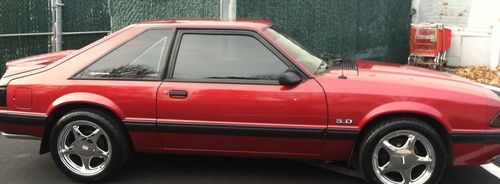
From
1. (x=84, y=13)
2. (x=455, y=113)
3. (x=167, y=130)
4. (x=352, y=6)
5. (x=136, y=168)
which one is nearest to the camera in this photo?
(x=455, y=113)

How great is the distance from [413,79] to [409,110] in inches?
15.7

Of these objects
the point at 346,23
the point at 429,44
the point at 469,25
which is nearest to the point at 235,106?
the point at 346,23

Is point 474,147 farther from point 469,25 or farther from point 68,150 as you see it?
point 469,25

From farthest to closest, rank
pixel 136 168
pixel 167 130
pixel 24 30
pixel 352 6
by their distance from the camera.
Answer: pixel 352 6 → pixel 24 30 → pixel 136 168 → pixel 167 130

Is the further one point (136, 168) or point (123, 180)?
point (136, 168)

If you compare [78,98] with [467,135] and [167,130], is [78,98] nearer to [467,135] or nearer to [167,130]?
[167,130]

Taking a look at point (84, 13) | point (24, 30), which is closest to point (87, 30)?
point (84, 13)

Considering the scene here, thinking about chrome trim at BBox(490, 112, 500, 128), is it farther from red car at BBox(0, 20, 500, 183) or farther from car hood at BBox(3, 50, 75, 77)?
car hood at BBox(3, 50, 75, 77)

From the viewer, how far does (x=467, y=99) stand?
4.02m

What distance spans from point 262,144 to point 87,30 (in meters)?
6.13

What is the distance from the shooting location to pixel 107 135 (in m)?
4.32

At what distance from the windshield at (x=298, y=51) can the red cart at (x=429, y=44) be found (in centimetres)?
724

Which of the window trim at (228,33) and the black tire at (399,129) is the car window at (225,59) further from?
the black tire at (399,129)

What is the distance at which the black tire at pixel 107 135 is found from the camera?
14.1ft
